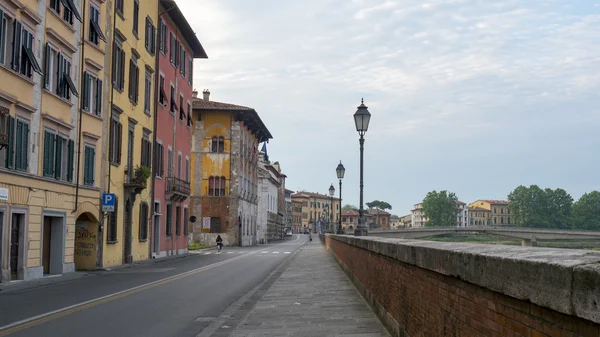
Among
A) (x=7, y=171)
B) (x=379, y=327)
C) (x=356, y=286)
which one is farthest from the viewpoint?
(x=7, y=171)

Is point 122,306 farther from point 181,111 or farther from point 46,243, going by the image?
point 181,111

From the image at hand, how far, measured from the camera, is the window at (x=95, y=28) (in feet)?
88.6

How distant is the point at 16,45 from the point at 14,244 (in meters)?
6.21

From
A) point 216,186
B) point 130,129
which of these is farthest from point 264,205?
point 130,129

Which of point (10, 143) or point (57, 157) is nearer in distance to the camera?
point (10, 143)

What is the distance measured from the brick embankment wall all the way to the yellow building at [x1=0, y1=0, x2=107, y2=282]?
15227 millimetres

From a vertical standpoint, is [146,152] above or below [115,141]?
above

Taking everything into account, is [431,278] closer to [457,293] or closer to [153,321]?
[457,293]

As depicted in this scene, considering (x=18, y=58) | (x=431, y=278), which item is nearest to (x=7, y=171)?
(x=18, y=58)

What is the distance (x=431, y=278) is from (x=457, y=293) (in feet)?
3.61

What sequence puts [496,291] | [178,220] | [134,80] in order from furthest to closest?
[178,220] < [134,80] < [496,291]

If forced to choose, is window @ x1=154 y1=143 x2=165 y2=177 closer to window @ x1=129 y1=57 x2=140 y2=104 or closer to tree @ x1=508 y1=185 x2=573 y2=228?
window @ x1=129 y1=57 x2=140 y2=104

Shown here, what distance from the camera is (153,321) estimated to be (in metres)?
11.4

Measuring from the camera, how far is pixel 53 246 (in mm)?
24516
